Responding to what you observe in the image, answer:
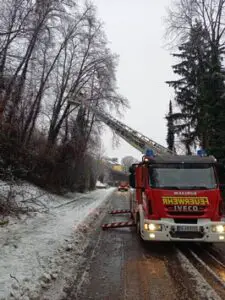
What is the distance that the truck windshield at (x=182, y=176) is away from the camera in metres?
8.83

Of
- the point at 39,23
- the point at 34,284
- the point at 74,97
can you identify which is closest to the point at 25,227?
the point at 34,284

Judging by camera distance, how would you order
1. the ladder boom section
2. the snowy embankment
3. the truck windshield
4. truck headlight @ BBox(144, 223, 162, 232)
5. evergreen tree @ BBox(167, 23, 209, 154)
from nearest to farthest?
1. the snowy embankment
2. truck headlight @ BBox(144, 223, 162, 232)
3. the truck windshield
4. evergreen tree @ BBox(167, 23, 209, 154)
5. the ladder boom section

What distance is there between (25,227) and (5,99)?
438cm

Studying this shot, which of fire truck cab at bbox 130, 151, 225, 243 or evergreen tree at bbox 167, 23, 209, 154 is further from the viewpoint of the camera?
evergreen tree at bbox 167, 23, 209, 154

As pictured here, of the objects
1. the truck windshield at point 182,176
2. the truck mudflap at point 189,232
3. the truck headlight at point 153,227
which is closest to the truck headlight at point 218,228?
the truck mudflap at point 189,232

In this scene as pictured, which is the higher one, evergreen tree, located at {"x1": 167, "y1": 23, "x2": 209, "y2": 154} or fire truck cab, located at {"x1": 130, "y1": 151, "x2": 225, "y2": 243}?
evergreen tree, located at {"x1": 167, "y1": 23, "x2": 209, "y2": 154}

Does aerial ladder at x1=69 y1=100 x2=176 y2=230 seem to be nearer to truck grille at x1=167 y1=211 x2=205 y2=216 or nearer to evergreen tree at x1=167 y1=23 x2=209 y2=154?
evergreen tree at x1=167 y1=23 x2=209 y2=154

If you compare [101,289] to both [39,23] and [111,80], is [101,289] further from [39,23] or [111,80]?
[111,80]

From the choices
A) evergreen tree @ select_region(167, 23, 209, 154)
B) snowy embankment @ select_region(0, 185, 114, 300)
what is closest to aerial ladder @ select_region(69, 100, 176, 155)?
evergreen tree @ select_region(167, 23, 209, 154)

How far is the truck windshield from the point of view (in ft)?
29.0

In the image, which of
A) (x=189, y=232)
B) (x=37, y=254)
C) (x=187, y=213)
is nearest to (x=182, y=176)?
(x=187, y=213)

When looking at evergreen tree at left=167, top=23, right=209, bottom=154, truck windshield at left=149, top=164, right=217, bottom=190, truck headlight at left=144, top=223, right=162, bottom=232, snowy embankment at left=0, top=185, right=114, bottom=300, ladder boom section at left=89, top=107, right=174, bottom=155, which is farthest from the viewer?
ladder boom section at left=89, top=107, right=174, bottom=155

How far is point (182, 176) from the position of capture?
29.6ft

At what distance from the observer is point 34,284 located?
5648 millimetres
